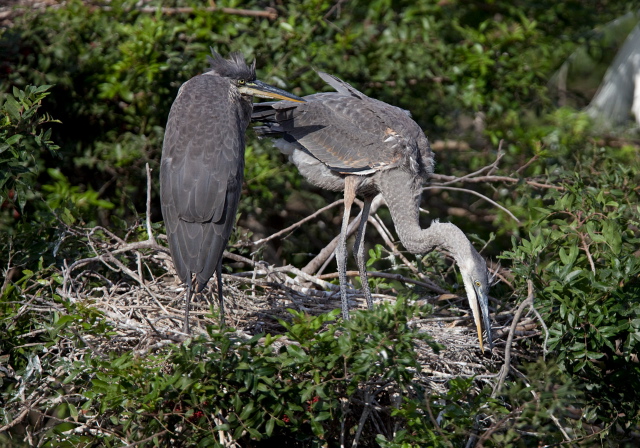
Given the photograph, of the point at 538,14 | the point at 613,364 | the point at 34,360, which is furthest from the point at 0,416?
the point at 538,14

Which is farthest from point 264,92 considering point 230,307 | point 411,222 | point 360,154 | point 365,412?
point 365,412

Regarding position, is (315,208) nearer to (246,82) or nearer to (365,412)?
(246,82)

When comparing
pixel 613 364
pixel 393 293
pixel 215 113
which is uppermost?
pixel 215 113

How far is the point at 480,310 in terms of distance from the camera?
486 cm

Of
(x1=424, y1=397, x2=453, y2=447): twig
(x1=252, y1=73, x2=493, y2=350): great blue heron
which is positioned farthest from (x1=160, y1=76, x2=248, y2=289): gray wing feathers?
(x1=424, y1=397, x2=453, y2=447): twig

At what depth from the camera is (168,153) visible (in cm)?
481

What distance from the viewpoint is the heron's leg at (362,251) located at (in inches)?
213

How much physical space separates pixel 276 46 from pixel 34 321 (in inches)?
121

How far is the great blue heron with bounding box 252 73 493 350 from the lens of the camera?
5.27 meters

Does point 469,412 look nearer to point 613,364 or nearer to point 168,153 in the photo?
point 613,364

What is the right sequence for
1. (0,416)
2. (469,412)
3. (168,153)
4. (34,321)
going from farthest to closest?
(168,153) < (34,321) < (0,416) < (469,412)

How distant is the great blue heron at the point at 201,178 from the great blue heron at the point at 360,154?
652mm

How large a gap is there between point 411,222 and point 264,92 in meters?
1.40

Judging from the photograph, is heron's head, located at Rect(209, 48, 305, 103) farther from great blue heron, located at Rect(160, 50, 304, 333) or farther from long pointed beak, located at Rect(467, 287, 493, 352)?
long pointed beak, located at Rect(467, 287, 493, 352)
